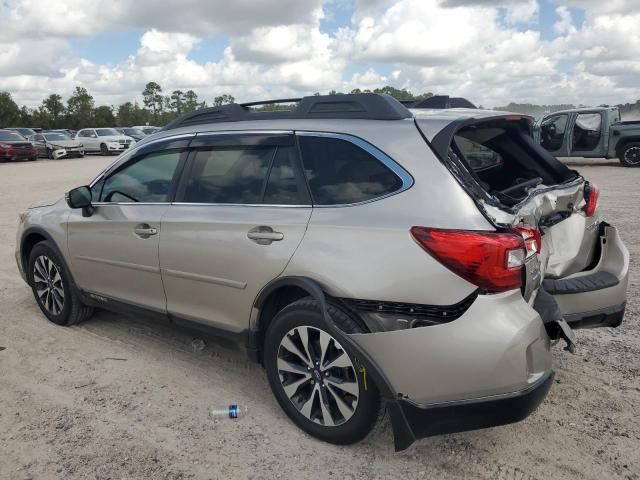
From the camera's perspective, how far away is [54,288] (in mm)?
4617

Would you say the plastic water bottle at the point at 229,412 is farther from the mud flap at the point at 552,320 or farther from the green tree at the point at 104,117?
the green tree at the point at 104,117

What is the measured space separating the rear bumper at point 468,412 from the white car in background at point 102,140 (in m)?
30.7

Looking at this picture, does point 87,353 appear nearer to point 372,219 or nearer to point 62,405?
point 62,405

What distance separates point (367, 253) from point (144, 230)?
70.3 inches

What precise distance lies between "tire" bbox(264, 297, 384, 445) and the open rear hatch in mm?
900

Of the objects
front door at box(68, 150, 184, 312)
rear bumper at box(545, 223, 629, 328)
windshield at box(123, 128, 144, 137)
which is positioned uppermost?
windshield at box(123, 128, 144, 137)

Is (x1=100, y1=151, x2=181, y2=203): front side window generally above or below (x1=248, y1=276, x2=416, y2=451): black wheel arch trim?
above

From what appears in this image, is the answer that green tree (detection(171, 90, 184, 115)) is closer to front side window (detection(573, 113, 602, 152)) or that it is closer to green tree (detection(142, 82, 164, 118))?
green tree (detection(142, 82, 164, 118))

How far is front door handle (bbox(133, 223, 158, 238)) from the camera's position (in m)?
3.61

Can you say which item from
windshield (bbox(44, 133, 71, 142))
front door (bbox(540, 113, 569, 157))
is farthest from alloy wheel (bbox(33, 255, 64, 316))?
windshield (bbox(44, 133, 71, 142))

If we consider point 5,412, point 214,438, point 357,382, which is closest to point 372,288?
point 357,382

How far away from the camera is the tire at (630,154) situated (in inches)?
630

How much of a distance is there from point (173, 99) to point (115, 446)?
95438 millimetres

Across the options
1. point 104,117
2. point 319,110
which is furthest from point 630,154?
point 104,117
